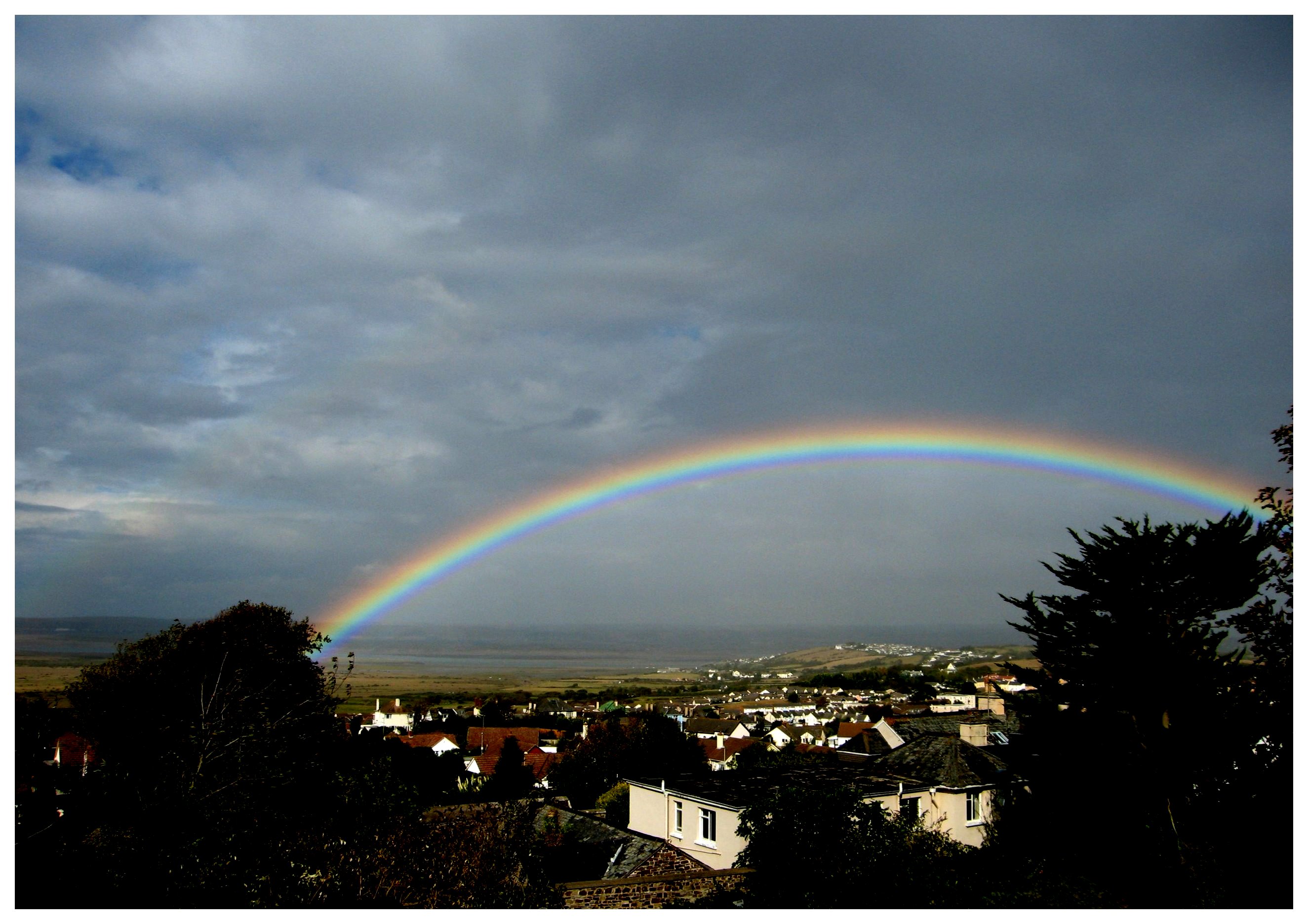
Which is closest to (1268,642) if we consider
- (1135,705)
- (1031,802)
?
(1135,705)

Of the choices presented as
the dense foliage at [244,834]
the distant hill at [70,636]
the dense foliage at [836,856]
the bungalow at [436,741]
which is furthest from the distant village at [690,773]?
the distant hill at [70,636]

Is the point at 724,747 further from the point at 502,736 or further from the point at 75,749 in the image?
the point at 75,749

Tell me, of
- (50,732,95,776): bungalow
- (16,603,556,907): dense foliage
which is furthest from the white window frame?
(50,732,95,776): bungalow

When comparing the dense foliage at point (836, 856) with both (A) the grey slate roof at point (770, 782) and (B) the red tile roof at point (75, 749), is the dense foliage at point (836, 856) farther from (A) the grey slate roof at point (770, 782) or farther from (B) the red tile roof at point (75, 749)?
(B) the red tile roof at point (75, 749)

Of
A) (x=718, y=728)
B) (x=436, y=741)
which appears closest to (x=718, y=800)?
(x=436, y=741)

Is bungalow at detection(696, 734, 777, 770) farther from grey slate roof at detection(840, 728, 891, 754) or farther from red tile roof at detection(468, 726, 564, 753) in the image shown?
red tile roof at detection(468, 726, 564, 753)

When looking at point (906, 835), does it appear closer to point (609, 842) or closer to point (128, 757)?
point (609, 842)
